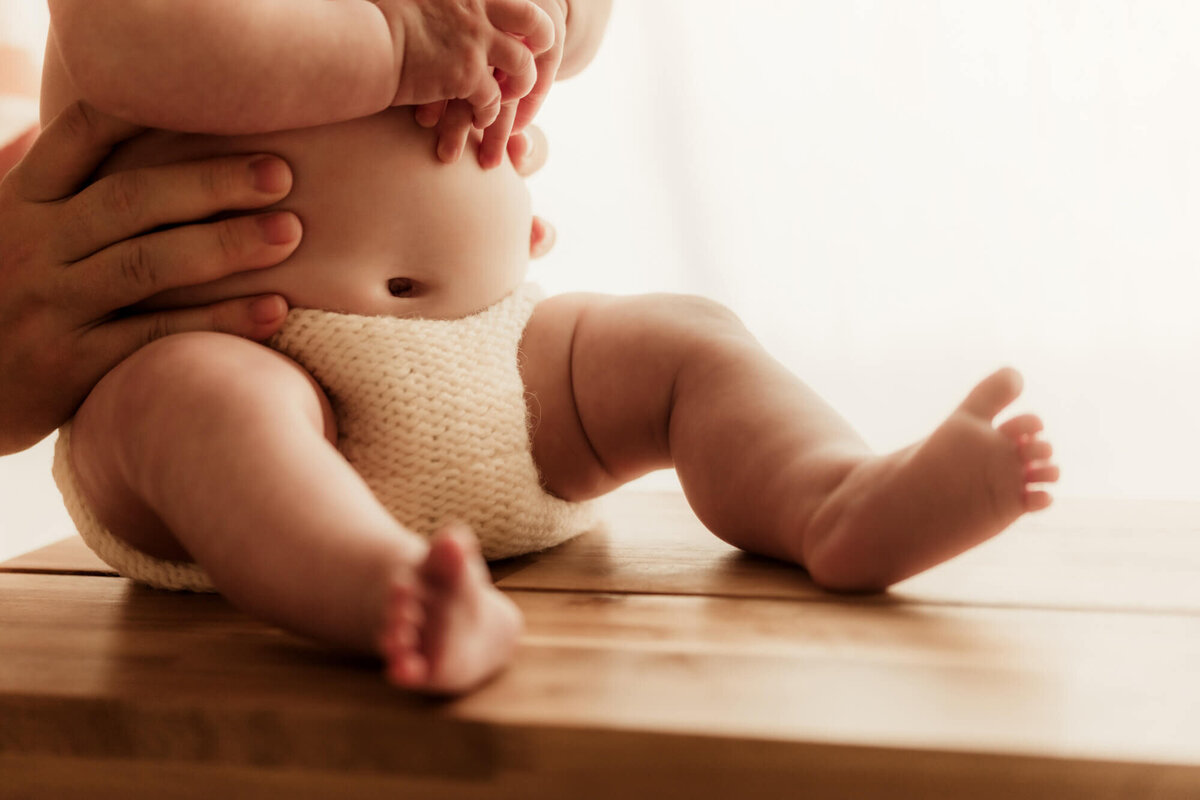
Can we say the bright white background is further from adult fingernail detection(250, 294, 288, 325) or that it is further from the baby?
adult fingernail detection(250, 294, 288, 325)

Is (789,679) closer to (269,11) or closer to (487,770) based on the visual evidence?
(487,770)

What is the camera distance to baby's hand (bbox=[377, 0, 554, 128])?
76 cm

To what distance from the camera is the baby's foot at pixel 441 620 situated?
1.60ft

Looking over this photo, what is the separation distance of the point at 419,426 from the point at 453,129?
0.73 ft

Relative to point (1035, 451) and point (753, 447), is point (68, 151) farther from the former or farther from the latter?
point (1035, 451)

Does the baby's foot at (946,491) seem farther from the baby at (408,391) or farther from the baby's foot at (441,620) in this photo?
the baby's foot at (441,620)

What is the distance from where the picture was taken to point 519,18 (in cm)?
79

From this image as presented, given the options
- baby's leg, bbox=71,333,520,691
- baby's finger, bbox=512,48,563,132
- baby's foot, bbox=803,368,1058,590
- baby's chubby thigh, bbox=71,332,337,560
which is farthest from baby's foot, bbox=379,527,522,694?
baby's finger, bbox=512,48,563,132

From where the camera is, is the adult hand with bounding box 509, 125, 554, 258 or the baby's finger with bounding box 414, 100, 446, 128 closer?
the baby's finger with bounding box 414, 100, 446, 128

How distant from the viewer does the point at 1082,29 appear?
1267mm

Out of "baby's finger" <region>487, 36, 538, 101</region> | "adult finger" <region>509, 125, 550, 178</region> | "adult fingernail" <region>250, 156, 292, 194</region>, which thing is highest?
"baby's finger" <region>487, 36, 538, 101</region>

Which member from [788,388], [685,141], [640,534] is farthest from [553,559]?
[685,141]

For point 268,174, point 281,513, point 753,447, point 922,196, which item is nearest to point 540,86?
point 268,174

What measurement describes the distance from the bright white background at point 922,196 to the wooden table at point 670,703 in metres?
0.65
